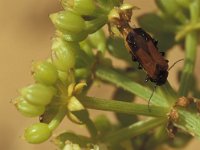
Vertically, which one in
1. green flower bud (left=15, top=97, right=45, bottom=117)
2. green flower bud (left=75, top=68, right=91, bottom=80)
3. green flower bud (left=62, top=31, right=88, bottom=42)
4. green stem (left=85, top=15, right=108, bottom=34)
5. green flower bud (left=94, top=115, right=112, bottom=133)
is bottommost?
green flower bud (left=94, top=115, right=112, bottom=133)

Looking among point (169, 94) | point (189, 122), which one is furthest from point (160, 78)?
point (189, 122)

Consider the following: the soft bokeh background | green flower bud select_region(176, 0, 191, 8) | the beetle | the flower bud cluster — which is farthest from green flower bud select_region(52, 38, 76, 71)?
the soft bokeh background

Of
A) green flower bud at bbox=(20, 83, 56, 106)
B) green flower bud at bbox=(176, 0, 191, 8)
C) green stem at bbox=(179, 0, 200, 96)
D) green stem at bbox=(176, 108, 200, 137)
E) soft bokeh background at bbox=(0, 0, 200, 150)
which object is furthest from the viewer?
soft bokeh background at bbox=(0, 0, 200, 150)

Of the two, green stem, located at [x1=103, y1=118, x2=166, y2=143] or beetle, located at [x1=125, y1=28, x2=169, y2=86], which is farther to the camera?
green stem, located at [x1=103, y1=118, x2=166, y2=143]

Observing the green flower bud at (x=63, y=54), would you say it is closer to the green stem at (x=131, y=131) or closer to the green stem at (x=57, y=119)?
the green stem at (x=57, y=119)

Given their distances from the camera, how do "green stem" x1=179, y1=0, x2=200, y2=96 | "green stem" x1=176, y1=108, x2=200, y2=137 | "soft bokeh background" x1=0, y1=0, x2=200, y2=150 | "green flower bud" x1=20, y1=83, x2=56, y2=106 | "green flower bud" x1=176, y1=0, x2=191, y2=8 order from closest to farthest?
"green flower bud" x1=20, y1=83, x2=56, y2=106 → "green stem" x1=176, y1=108, x2=200, y2=137 → "green stem" x1=179, y1=0, x2=200, y2=96 → "green flower bud" x1=176, y1=0, x2=191, y2=8 → "soft bokeh background" x1=0, y1=0, x2=200, y2=150

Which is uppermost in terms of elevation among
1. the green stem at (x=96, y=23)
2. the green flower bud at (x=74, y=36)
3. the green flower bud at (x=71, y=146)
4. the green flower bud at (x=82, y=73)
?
the green stem at (x=96, y=23)

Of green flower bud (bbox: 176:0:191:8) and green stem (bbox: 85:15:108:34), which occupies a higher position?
green stem (bbox: 85:15:108:34)

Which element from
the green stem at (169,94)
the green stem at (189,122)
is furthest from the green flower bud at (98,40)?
the green stem at (189,122)

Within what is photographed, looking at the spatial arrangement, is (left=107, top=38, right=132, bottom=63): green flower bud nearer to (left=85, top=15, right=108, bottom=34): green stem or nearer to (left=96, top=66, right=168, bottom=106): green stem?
(left=96, top=66, right=168, bottom=106): green stem
